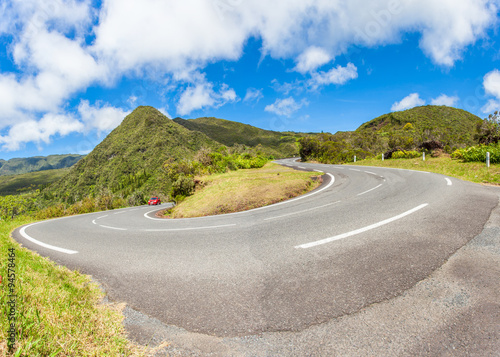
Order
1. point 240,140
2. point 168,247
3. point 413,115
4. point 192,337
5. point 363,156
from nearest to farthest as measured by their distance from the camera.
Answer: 1. point 192,337
2. point 168,247
3. point 363,156
4. point 413,115
5. point 240,140

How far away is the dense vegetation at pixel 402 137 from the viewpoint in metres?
26.7

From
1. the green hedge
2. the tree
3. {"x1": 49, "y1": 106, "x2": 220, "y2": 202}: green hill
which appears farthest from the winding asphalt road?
{"x1": 49, "y1": 106, "x2": 220, "y2": 202}: green hill

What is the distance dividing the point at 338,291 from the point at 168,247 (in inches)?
145

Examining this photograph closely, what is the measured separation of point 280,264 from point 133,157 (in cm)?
12089

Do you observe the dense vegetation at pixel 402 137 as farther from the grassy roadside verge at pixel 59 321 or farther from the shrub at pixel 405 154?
the grassy roadside verge at pixel 59 321

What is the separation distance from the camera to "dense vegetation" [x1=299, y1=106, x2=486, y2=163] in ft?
87.7

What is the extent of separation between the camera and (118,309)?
8.95ft

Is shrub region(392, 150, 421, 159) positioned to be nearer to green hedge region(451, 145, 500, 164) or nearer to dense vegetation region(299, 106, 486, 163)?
dense vegetation region(299, 106, 486, 163)

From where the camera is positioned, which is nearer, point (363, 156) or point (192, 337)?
point (192, 337)

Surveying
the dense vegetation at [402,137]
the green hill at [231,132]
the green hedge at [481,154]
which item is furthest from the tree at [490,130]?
the green hill at [231,132]

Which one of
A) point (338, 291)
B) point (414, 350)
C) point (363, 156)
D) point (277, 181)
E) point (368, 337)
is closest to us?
point (414, 350)

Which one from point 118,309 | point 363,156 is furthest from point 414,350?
point 363,156

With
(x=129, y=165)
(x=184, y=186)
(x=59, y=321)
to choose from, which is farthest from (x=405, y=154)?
(x=129, y=165)

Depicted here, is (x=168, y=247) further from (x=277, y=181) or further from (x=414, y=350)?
(x=277, y=181)
